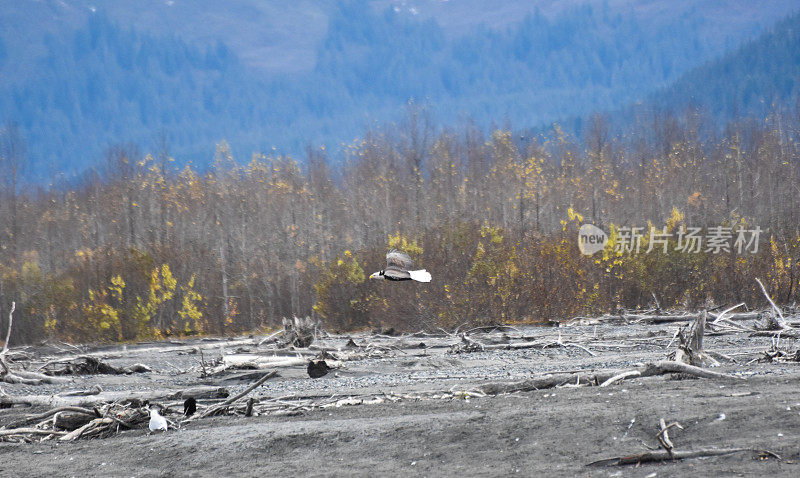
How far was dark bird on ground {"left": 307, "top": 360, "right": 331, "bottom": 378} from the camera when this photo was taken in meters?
13.0

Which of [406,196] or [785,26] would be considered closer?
[406,196]

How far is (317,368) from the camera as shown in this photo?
516 inches

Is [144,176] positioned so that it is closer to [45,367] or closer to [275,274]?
[275,274]

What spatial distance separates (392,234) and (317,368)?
36.2 metres

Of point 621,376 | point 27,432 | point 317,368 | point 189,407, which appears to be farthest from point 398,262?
point 317,368

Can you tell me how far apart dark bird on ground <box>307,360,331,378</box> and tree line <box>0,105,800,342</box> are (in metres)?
12.3

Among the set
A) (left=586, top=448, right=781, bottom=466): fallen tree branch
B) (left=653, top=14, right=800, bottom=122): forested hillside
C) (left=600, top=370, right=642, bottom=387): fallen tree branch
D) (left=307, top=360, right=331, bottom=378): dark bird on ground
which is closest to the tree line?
(left=307, top=360, right=331, bottom=378): dark bird on ground

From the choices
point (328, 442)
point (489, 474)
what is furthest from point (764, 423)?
point (328, 442)

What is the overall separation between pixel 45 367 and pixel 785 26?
176600mm

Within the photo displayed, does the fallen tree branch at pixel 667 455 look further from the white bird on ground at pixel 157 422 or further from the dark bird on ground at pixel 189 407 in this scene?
the dark bird on ground at pixel 189 407

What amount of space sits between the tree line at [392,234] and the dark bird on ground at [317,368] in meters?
12.3

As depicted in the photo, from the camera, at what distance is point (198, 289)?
38.1 meters

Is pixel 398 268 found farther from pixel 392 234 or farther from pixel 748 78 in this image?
pixel 748 78

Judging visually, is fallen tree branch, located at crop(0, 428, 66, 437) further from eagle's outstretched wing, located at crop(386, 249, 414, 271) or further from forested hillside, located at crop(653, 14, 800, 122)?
forested hillside, located at crop(653, 14, 800, 122)
